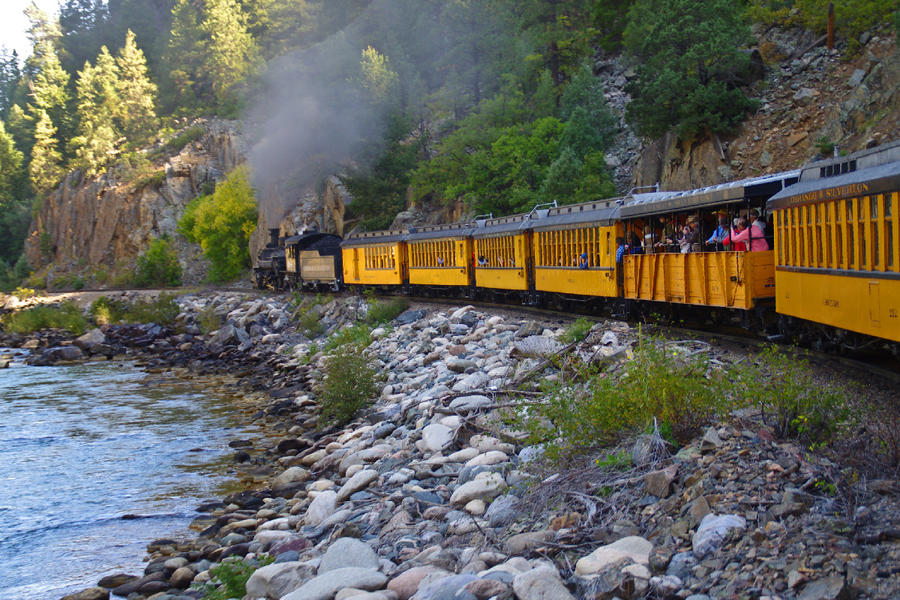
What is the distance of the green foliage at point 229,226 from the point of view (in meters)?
63.0

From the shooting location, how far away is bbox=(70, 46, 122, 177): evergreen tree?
85.0 metres

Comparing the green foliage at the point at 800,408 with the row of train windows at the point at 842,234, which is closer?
the green foliage at the point at 800,408

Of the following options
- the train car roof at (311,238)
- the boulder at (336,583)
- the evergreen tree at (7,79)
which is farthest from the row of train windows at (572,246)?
the evergreen tree at (7,79)

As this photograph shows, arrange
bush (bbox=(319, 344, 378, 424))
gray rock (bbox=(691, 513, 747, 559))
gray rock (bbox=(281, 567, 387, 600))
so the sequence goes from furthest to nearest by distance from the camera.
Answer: bush (bbox=(319, 344, 378, 424)), gray rock (bbox=(281, 567, 387, 600)), gray rock (bbox=(691, 513, 747, 559))

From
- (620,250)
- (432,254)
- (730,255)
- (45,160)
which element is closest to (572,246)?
(620,250)

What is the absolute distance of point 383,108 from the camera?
5303cm

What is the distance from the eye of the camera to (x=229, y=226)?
63.0m

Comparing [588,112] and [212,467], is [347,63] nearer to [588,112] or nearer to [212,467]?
[588,112]

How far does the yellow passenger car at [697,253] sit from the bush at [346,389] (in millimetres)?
5885

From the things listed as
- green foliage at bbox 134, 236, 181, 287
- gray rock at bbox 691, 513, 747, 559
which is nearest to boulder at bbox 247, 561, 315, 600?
gray rock at bbox 691, 513, 747, 559

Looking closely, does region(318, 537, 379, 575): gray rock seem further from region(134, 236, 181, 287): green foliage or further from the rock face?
the rock face

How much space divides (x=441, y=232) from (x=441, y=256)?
2.85 ft

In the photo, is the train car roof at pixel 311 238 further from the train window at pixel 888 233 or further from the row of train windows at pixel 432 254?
the train window at pixel 888 233

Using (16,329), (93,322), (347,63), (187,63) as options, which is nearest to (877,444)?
(93,322)
